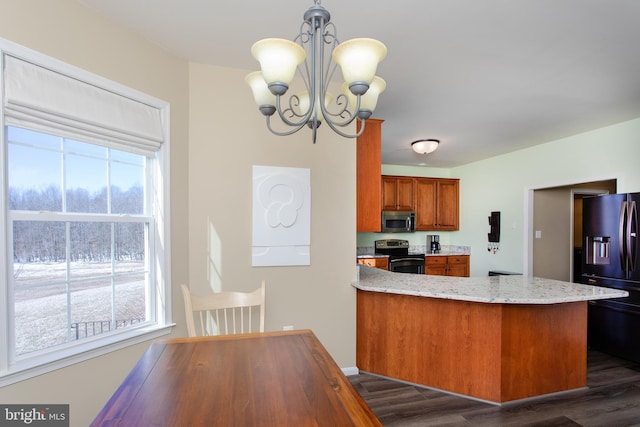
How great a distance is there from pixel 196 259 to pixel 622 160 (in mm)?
4553

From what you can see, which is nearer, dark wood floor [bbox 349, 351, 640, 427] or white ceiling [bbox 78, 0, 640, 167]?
white ceiling [bbox 78, 0, 640, 167]

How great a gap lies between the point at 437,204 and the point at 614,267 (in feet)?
10.5

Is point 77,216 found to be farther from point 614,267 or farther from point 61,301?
point 614,267

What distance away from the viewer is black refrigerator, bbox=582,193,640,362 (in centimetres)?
310

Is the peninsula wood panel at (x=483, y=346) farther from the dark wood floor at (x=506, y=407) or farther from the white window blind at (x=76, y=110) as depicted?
the white window blind at (x=76, y=110)

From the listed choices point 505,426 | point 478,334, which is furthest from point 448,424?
point 478,334

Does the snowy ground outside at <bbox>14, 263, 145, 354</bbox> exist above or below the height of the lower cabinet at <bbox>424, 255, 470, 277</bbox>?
above

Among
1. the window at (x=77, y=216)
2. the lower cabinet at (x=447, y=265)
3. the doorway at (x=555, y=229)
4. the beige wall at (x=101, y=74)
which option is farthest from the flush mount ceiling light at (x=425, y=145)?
the window at (x=77, y=216)

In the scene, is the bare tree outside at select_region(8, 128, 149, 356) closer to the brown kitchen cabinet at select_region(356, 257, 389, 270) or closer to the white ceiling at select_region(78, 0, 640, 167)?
the white ceiling at select_region(78, 0, 640, 167)

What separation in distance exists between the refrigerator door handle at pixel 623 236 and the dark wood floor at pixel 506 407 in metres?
1.07

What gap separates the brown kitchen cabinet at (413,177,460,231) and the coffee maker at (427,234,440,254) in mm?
255

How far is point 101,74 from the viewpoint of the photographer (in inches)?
75.9

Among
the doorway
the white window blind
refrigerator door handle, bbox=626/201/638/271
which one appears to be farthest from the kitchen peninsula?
the doorway

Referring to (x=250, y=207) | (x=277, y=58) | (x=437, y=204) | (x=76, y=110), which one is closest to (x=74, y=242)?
(x=76, y=110)
